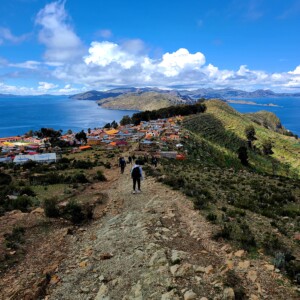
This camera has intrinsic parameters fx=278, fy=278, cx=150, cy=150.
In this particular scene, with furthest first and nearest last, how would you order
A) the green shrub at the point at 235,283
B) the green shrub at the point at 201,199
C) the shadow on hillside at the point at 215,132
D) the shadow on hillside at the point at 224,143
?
the shadow on hillside at the point at 215,132
the shadow on hillside at the point at 224,143
the green shrub at the point at 201,199
the green shrub at the point at 235,283

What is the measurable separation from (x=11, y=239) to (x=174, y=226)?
17.9 ft

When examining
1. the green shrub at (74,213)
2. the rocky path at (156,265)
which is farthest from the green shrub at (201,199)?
the green shrub at (74,213)

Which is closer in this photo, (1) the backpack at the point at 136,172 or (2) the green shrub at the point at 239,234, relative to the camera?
(2) the green shrub at the point at 239,234

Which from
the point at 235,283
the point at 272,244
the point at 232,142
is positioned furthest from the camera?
the point at 232,142

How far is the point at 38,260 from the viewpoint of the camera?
8148mm

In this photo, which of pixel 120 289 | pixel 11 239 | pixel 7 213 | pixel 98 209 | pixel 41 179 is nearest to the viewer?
pixel 120 289

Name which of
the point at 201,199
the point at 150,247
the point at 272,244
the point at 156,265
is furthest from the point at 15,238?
the point at 272,244

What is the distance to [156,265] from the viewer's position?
278 inches

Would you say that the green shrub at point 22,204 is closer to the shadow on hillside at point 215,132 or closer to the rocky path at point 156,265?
the rocky path at point 156,265

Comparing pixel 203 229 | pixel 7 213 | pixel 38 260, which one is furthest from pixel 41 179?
pixel 203 229

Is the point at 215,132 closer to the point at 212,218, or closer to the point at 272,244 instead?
the point at 212,218

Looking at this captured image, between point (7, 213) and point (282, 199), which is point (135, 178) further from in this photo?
point (282, 199)

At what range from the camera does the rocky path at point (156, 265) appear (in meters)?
6.06

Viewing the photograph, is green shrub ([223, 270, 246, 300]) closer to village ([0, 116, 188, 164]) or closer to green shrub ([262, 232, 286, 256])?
green shrub ([262, 232, 286, 256])
